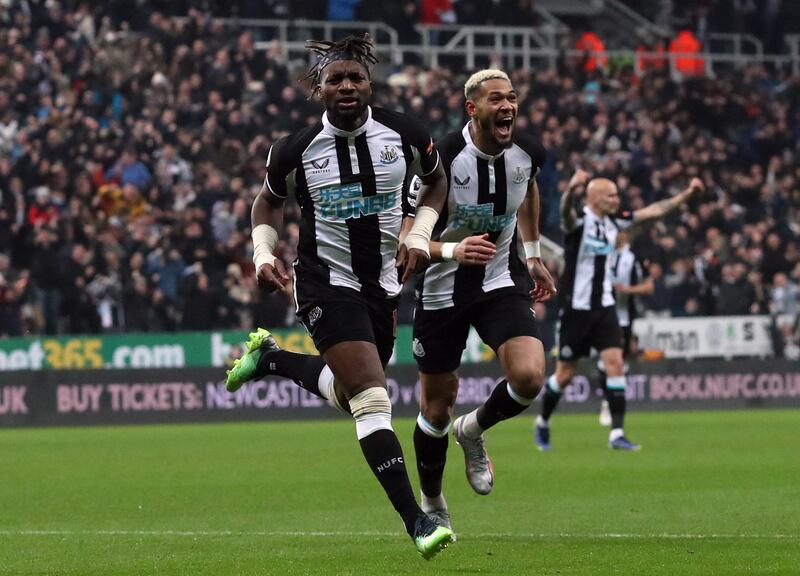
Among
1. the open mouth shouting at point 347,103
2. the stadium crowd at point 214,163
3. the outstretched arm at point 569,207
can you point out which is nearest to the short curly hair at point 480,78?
the open mouth shouting at point 347,103

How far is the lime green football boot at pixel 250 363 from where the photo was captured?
9445mm

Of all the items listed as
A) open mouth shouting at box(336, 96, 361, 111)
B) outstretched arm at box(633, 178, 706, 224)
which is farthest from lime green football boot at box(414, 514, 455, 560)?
outstretched arm at box(633, 178, 706, 224)

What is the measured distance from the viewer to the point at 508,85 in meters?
9.02

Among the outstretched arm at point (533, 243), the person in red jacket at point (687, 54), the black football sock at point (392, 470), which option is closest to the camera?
the black football sock at point (392, 470)

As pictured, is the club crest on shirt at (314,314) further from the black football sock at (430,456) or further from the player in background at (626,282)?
the player in background at (626,282)

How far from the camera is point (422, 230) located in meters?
7.96

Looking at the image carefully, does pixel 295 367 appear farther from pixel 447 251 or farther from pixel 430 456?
pixel 447 251

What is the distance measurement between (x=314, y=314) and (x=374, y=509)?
2791 mm

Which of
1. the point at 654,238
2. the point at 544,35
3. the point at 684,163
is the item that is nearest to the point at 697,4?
the point at 544,35

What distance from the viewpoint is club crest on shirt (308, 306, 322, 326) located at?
25.8 ft

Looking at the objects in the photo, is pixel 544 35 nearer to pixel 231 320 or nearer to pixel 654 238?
pixel 654 238

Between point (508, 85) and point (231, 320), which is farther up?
point (508, 85)

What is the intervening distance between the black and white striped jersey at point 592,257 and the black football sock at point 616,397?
0.74 metres

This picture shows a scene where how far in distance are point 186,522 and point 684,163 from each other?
2191cm
